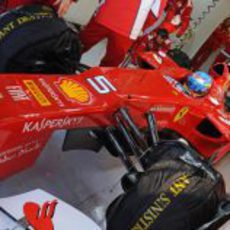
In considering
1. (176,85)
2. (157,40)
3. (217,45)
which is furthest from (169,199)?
(217,45)

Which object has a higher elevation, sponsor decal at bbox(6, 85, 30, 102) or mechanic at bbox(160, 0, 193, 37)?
mechanic at bbox(160, 0, 193, 37)

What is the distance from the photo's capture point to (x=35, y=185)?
1730 millimetres

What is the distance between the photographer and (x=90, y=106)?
63.9 inches

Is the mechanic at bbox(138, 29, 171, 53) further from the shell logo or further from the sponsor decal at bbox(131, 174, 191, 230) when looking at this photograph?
the sponsor decal at bbox(131, 174, 191, 230)

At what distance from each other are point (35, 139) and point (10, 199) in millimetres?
252

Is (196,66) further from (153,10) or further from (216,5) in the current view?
(153,10)

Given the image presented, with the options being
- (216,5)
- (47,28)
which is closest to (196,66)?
(216,5)

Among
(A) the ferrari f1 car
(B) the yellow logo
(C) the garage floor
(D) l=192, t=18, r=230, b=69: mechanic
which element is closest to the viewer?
(A) the ferrari f1 car

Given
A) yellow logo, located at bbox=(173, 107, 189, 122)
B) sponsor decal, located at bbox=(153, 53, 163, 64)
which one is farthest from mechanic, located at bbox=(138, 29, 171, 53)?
yellow logo, located at bbox=(173, 107, 189, 122)

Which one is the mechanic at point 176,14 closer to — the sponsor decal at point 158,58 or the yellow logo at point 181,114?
the sponsor decal at point 158,58

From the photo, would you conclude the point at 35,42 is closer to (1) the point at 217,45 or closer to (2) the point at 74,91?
(2) the point at 74,91

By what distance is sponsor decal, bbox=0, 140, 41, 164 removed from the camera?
141 cm

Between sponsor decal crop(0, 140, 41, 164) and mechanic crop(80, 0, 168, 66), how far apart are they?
2.91 ft

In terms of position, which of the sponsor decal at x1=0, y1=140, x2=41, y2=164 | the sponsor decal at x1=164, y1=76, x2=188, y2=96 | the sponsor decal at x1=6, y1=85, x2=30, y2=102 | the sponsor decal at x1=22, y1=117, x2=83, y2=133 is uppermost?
the sponsor decal at x1=164, y1=76, x2=188, y2=96
